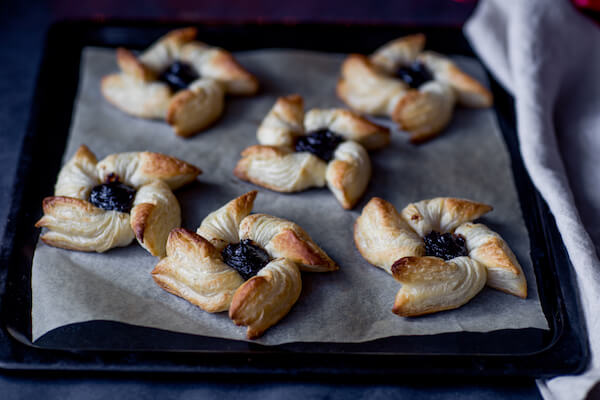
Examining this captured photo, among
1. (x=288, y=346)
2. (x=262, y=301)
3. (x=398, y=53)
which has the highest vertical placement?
(x=398, y=53)

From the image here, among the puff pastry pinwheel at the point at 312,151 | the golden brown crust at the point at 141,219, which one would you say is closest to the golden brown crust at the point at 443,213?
the puff pastry pinwheel at the point at 312,151

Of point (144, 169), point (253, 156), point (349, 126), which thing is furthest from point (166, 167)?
point (349, 126)

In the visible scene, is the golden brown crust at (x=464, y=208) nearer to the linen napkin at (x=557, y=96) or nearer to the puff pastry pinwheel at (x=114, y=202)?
the linen napkin at (x=557, y=96)

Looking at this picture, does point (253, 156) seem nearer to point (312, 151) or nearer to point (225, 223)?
point (312, 151)

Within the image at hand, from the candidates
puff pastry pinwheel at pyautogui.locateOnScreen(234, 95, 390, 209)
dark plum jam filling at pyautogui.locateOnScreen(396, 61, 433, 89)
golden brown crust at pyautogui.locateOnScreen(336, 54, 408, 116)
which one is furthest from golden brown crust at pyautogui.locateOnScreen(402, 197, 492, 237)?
dark plum jam filling at pyautogui.locateOnScreen(396, 61, 433, 89)

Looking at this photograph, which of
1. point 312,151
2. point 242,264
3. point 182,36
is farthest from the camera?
point 182,36

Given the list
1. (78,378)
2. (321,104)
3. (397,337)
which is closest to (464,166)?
(321,104)

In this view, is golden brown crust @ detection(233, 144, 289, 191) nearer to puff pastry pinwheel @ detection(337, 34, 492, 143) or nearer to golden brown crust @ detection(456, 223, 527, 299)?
puff pastry pinwheel @ detection(337, 34, 492, 143)

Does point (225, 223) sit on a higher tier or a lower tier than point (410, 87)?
lower
